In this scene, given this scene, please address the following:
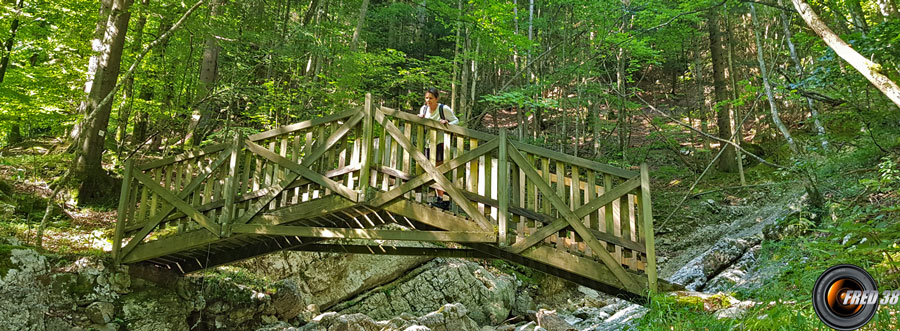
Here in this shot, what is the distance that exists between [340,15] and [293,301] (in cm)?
1160

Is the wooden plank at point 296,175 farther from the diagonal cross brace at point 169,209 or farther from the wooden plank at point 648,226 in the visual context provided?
the wooden plank at point 648,226

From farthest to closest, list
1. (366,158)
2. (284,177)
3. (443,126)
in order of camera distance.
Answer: (284,177)
(366,158)
(443,126)

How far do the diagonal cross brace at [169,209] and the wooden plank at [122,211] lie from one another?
0.09m

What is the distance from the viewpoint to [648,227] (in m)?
5.56

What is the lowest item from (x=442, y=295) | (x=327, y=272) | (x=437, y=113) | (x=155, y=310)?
(x=442, y=295)

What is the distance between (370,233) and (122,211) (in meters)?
4.13

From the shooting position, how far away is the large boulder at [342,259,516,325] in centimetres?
980

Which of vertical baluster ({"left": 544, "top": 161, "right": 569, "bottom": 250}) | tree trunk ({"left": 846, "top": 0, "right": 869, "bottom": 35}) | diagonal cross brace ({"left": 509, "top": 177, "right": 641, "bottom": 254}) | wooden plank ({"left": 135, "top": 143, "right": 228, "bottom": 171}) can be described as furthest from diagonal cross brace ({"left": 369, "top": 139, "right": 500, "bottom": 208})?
tree trunk ({"left": 846, "top": 0, "right": 869, "bottom": 35})

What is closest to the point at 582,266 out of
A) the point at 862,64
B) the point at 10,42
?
the point at 862,64

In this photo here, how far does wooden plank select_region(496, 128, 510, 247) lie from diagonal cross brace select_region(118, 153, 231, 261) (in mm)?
3825

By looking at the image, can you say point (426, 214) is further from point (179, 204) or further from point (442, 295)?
point (442, 295)

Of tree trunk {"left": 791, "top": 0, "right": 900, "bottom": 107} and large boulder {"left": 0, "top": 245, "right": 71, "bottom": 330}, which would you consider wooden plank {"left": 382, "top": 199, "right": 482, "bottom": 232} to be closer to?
tree trunk {"left": 791, "top": 0, "right": 900, "bottom": 107}

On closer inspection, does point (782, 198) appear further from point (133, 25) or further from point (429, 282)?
point (133, 25)

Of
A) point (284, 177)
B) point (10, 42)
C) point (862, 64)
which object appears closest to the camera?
point (862, 64)
